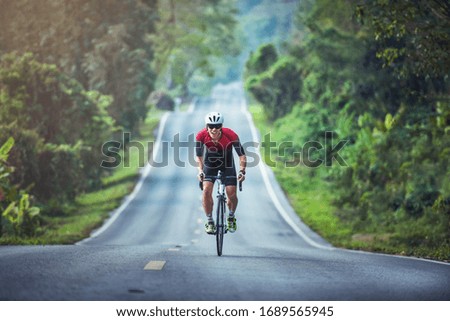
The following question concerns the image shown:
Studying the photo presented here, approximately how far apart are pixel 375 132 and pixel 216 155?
2539cm

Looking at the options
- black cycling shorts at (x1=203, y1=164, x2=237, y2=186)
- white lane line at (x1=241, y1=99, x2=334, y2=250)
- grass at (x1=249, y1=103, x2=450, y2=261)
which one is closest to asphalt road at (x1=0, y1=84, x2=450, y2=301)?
black cycling shorts at (x1=203, y1=164, x2=237, y2=186)

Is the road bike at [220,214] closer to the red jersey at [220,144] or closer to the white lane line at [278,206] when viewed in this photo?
the red jersey at [220,144]

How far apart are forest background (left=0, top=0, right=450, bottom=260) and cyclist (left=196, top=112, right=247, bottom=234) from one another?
20.5 feet

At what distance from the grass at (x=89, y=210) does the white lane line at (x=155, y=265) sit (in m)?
9.88

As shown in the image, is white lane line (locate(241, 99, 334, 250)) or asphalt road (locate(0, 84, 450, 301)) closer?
asphalt road (locate(0, 84, 450, 301))

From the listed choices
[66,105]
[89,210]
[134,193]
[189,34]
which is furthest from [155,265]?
[189,34]

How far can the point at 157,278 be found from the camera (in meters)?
10.5

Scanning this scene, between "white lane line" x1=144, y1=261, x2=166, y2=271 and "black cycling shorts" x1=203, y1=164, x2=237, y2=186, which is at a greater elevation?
"black cycling shorts" x1=203, y1=164, x2=237, y2=186

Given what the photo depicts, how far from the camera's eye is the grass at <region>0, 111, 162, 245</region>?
103ft

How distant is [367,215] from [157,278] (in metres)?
26.5

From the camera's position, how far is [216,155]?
15031 mm

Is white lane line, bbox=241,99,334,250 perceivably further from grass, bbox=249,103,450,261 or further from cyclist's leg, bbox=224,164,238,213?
cyclist's leg, bbox=224,164,238,213

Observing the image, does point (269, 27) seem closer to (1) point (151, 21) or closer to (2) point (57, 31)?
(1) point (151, 21)

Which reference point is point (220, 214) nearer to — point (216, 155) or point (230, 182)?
point (230, 182)
